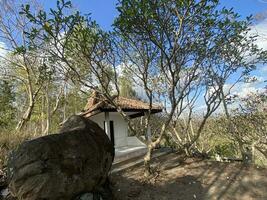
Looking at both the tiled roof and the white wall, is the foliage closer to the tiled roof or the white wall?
the tiled roof

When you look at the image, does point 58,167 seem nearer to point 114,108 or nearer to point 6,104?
point 114,108

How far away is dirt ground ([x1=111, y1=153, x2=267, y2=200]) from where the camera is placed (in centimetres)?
870

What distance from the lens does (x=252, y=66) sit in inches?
476

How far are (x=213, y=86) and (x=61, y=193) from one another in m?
8.20

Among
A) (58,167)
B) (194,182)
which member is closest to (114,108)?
(194,182)

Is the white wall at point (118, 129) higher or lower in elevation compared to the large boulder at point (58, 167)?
higher

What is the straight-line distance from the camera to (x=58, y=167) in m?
7.27

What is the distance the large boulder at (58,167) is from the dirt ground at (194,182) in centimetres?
144

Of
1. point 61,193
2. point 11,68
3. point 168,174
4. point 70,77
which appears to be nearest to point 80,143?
point 61,193

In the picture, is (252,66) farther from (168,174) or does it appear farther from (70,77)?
(70,77)

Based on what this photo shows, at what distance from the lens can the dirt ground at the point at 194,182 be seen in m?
8.70

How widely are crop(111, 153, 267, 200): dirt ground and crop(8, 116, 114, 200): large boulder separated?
1438 millimetres

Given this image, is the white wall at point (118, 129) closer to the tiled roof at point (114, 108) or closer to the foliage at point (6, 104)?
A: the tiled roof at point (114, 108)

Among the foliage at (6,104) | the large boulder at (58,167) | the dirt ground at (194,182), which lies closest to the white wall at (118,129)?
the dirt ground at (194,182)
